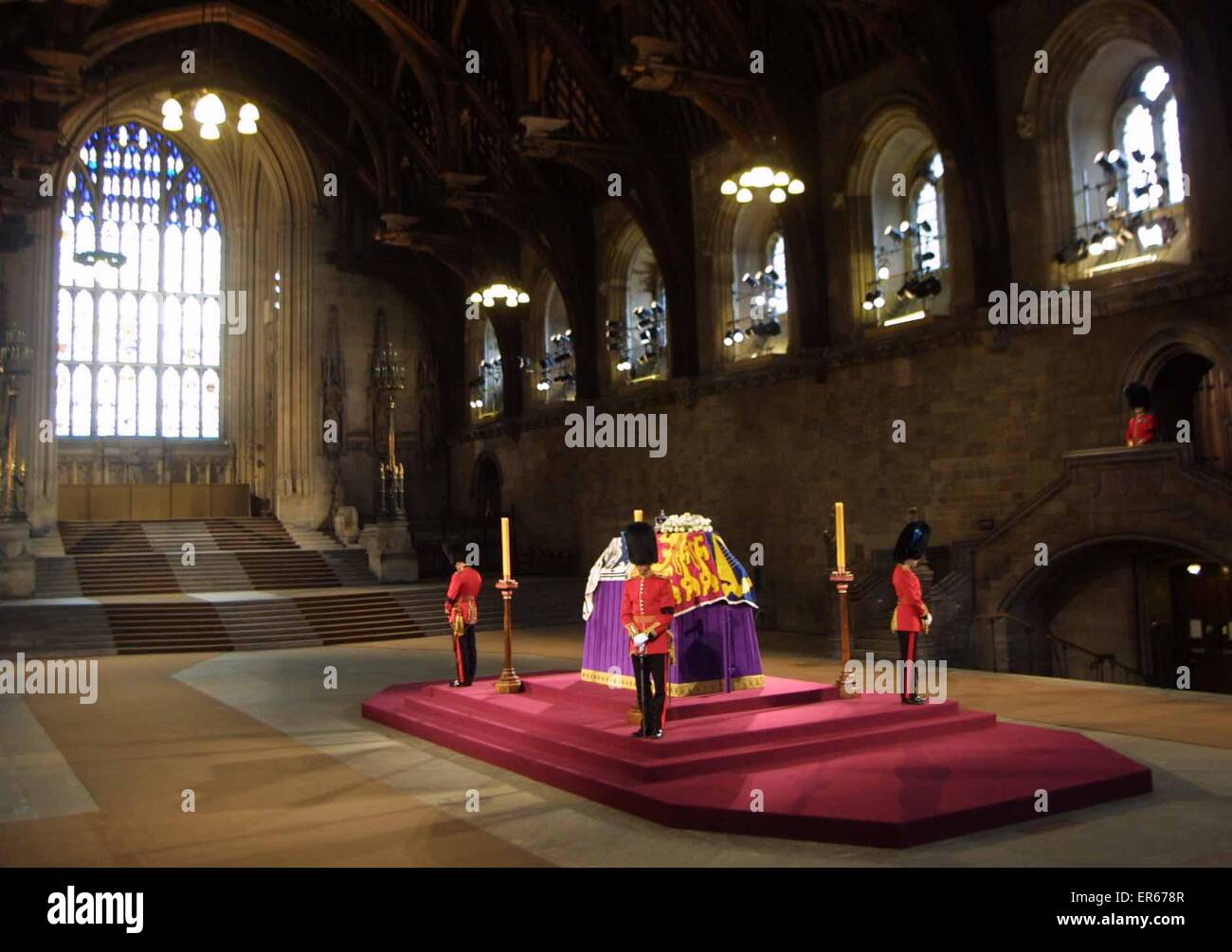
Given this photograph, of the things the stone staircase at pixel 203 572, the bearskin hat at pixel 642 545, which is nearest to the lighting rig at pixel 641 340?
the stone staircase at pixel 203 572

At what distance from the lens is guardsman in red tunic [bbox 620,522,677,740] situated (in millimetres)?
7316

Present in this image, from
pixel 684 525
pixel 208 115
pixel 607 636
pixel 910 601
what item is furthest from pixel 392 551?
pixel 910 601

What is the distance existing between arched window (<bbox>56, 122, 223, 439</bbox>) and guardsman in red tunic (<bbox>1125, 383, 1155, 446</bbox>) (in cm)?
2579

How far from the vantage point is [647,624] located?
7.38m

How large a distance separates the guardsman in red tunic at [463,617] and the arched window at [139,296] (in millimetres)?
23963

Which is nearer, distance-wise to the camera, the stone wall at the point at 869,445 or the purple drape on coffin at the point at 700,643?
the purple drape on coffin at the point at 700,643

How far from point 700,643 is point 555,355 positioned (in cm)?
1781

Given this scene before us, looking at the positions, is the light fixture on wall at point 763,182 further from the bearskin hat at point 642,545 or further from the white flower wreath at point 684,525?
the bearskin hat at point 642,545

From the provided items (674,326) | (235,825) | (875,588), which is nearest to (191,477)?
(674,326)

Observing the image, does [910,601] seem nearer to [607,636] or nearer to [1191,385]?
[607,636]

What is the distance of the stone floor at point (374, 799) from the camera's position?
569 centimetres

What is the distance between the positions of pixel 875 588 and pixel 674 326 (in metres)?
7.62

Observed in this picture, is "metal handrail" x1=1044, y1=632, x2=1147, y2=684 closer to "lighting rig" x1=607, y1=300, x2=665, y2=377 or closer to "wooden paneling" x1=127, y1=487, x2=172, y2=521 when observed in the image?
"lighting rig" x1=607, y1=300, x2=665, y2=377

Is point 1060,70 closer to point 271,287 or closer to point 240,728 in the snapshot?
point 240,728
